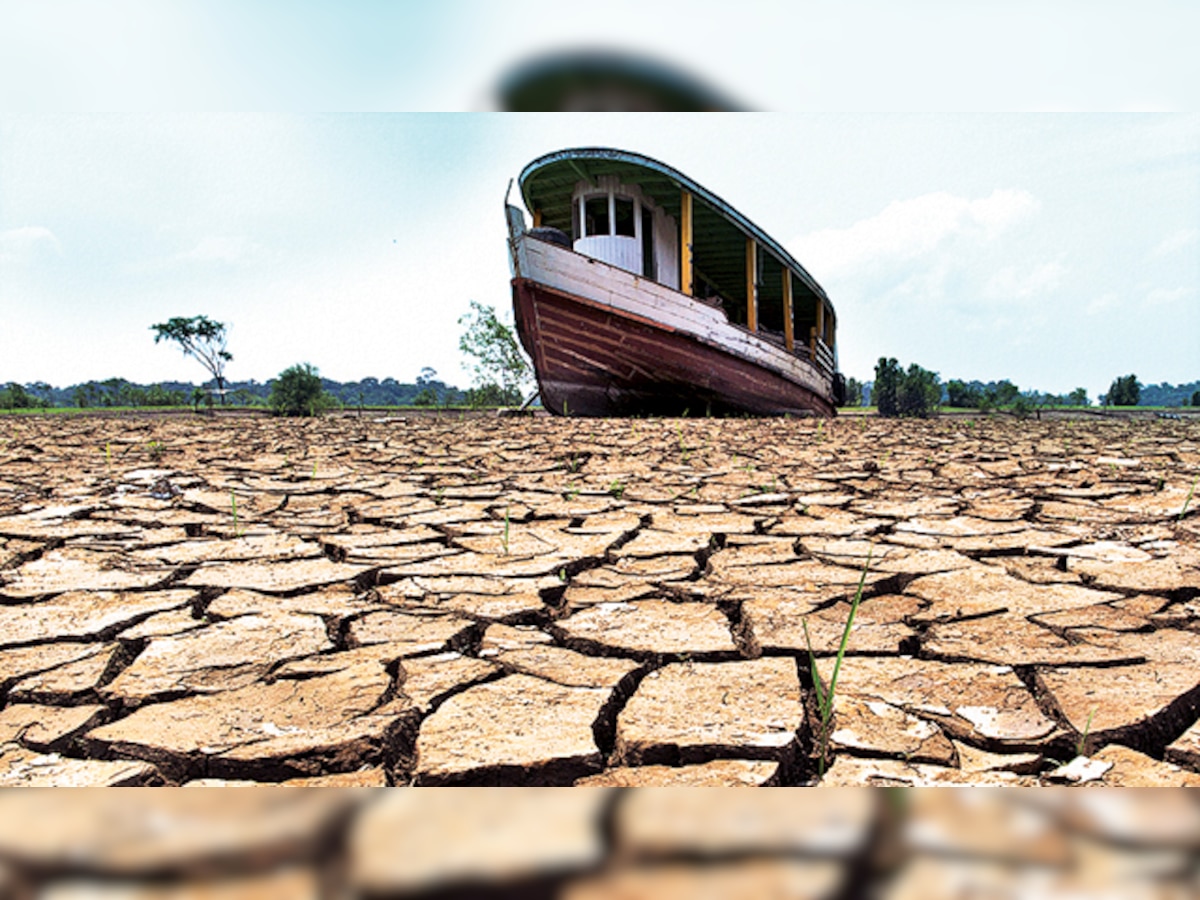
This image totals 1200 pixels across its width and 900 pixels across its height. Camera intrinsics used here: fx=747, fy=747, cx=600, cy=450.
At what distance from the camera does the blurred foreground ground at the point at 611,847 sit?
0.20 metres

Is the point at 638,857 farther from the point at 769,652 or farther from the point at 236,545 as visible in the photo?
the point at 236,545

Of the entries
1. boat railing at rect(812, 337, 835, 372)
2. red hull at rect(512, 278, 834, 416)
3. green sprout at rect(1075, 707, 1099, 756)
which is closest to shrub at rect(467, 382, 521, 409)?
red hull at rect(512, 278, 834, 416)

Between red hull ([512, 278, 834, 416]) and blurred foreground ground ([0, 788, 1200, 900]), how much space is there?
6890mm

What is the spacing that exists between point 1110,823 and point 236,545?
206 centimetres

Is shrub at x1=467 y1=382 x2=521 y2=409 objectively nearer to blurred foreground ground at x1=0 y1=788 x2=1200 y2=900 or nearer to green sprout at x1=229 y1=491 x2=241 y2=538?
green sprout at x1=229 y1=491 x2=241 y2=538

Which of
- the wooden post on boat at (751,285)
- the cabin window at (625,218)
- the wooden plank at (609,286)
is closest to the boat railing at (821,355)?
the wooden post on boat at (751,285)

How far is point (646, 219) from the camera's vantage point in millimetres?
8008

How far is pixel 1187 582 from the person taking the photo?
1514 mm

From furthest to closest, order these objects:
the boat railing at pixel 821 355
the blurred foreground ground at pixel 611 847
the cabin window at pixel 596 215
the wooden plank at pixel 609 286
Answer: the boat railing at pixel 821 355 → the cabin window at pixel 596 215 → the wooden plank at pixel 609 286 → the blurred foreground ground at pixel 611 847

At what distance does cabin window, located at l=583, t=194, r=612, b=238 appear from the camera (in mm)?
7707

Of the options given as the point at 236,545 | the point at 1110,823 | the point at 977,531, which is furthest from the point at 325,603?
the point at 977,531

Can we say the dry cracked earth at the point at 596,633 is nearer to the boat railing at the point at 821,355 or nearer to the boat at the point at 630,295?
the boat at the point at 630,295

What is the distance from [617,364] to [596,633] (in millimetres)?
6221

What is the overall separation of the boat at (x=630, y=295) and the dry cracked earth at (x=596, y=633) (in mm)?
4377
